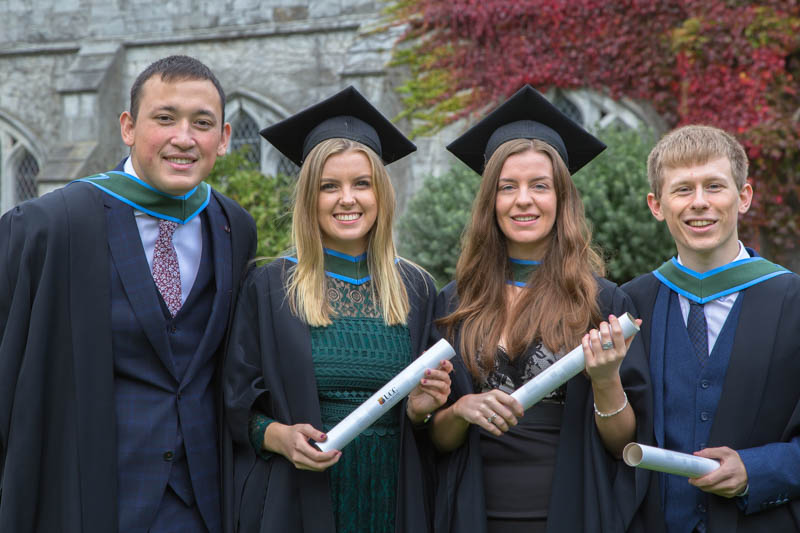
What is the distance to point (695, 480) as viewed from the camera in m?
2.64

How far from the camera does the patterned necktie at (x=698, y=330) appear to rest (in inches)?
115

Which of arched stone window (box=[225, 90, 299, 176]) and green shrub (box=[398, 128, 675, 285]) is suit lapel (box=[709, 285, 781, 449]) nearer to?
green shrub (box=[398, 128, 675, 285])

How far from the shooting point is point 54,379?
2795 millimetres

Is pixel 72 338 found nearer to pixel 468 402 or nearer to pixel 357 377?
pixel 357 377

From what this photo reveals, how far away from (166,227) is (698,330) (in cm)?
190

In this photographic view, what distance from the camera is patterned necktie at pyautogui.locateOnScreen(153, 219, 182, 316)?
2.95 metres

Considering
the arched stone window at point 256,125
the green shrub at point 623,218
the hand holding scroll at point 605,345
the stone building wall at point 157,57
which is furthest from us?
the arched stone window at point 256,125

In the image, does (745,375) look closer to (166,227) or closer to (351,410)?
(351,410)

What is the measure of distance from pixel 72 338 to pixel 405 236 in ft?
21.1

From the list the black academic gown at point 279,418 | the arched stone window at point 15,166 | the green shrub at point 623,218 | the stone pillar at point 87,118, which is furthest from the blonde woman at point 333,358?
the arched stone window at point 15,166

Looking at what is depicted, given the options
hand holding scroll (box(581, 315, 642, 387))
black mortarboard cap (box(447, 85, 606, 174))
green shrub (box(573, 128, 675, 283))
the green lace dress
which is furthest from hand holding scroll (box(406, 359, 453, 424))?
green shrub (box(573, 128, 675, 283))

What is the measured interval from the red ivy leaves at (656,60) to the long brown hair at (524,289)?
22.1 feet

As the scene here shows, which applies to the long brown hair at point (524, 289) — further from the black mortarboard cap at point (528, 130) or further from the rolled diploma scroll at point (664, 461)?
the rolled diploma scroll at point (664, 461)

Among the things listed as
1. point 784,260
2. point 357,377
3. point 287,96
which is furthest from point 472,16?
point 357,377
